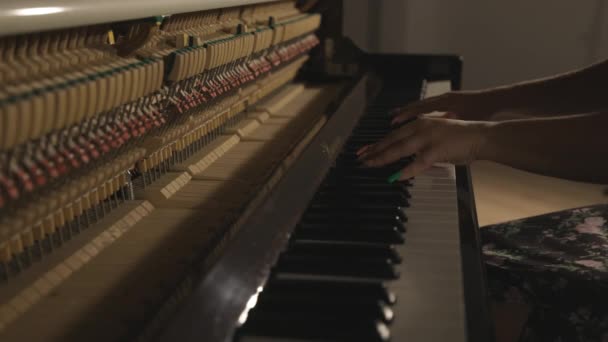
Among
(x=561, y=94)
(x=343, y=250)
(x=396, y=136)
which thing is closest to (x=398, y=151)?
(x=396, y=136)

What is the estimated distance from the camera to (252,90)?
73.0 inches

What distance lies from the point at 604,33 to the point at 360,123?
9.94 feet

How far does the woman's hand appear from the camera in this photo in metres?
1.40

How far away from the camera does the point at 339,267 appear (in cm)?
97

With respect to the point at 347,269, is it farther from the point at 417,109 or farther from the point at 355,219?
the point at 417,109

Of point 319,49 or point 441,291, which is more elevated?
point 319,49

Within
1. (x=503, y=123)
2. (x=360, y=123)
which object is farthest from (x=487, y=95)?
(x=503, y=123)

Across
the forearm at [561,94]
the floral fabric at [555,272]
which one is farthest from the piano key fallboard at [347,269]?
the forearm at [561,94]

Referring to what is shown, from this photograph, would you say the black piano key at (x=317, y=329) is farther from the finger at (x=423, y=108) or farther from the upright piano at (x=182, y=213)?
the finger at (x=423, y=108)

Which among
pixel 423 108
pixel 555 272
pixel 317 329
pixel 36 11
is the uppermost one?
pixel 36 11

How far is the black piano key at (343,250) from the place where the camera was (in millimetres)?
1033

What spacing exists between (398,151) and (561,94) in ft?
2.63

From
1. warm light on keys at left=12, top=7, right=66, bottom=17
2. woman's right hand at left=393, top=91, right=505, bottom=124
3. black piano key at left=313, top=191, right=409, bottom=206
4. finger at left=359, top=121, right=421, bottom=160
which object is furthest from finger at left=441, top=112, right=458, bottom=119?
warm light on keys at left=12, top=7, right=66, bottom=17

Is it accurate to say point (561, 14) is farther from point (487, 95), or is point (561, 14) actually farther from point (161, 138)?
point (161, 138)
